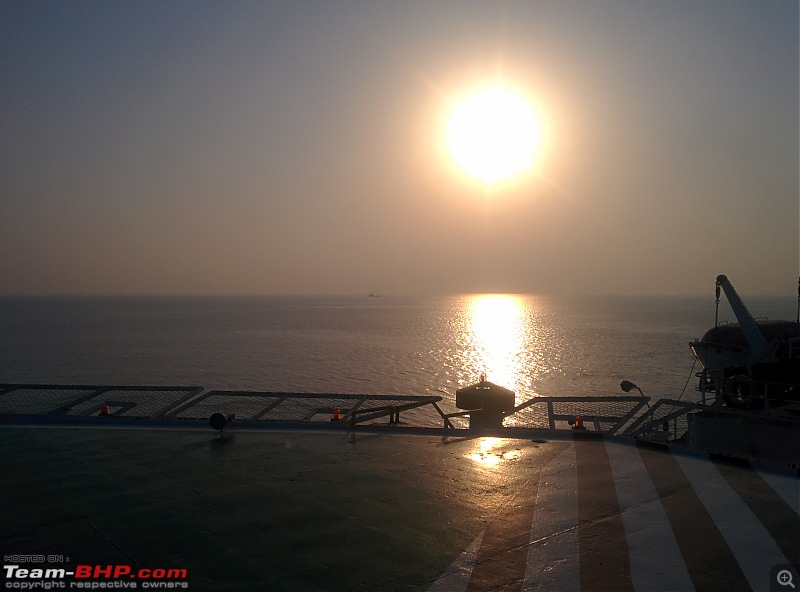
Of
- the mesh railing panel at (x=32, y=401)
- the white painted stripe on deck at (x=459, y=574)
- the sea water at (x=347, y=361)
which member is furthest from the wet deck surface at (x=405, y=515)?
the sea water at (x=347, y=361)

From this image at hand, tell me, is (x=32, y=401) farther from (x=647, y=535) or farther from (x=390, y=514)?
(x=647, y=535)

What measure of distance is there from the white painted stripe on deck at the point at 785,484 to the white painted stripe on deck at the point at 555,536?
11.9ft

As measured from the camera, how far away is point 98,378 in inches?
2842

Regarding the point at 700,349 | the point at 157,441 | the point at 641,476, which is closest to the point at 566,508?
the point at 641,476

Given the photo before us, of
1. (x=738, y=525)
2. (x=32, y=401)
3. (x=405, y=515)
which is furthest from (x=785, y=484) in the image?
(x=32, y=401)

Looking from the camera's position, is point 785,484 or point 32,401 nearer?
point 785,484

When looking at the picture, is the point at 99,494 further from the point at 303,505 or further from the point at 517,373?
the point at 517,373

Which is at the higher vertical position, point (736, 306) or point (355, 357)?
point (736, 306)

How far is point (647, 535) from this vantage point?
830 centimetres

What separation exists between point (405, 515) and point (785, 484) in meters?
7.60

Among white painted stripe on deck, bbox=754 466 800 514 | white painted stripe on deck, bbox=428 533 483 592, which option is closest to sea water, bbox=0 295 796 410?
white painted stripe on deck, bbox=754 466 800 514

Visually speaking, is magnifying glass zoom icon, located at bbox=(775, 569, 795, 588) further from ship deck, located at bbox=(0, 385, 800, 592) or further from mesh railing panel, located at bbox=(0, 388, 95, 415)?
mesh railing panel, located at bbox=(0, 388, 95, 415)

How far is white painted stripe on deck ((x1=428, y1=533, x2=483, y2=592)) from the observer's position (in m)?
6.87

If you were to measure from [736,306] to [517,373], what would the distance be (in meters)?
48.5
